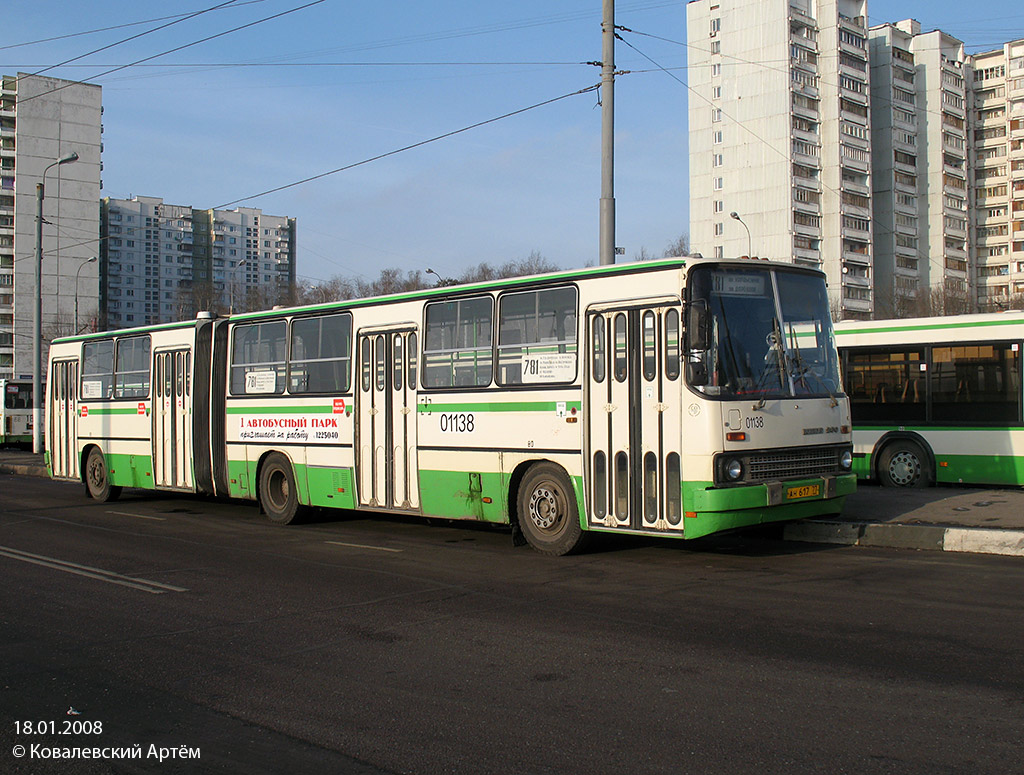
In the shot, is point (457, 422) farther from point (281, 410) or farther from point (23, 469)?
point (23, 469)

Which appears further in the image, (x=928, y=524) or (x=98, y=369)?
(x=98, y=369)

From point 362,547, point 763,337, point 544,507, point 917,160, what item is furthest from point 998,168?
point 362,547

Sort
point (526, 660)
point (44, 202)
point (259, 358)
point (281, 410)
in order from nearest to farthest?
point (526, 660) < point (281, 410) < point (259, 358) < point (44, 202)

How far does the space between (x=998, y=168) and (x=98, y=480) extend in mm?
97011

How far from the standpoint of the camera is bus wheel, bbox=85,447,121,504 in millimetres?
19000

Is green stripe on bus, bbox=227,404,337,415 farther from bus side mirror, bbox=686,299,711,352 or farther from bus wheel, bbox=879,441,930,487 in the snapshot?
bus wheel, bbox=879,441,930,487

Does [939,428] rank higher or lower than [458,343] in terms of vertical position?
lower

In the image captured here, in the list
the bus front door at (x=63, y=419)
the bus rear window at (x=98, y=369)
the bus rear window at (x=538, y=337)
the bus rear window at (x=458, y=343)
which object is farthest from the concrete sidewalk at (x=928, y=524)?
the bus front door at (x=63, y=419)

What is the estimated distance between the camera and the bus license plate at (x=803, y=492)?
996cm

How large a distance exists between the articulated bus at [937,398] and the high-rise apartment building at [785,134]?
63678mm

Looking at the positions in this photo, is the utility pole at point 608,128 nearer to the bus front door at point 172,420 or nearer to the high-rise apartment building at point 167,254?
the bus front door at point 172,420

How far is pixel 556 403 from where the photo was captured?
1099 centimetres

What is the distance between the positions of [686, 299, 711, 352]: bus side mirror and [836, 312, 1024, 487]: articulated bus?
889 cm

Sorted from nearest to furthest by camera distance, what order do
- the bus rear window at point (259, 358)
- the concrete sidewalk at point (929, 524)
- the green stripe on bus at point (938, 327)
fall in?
the concrete sidewalk at point (929, 524), the bus rear window at point (259, 358), the green stripe on bus at point (938, 327)
